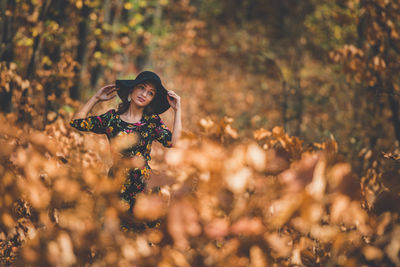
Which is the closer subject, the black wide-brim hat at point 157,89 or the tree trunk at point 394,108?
the black wide-brim hat at point 157,89

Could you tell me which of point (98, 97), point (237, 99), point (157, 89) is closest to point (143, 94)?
point (157, 89)

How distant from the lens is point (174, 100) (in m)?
2.44

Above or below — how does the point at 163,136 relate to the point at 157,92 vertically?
below

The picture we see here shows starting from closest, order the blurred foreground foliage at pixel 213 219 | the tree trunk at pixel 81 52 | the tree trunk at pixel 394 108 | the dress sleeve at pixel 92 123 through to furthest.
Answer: the blurred foreground foliage at pixel 213 219 < the dress sleeve at pixel 92 123 < the tree trunk at pixel 394 108 < the tree trunk at pixel 81 52

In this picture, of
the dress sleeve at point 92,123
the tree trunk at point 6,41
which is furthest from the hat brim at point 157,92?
the tree trunk at point 6,41

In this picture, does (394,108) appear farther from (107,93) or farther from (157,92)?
(107,93)

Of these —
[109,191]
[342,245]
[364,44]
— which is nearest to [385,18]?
[364,44]

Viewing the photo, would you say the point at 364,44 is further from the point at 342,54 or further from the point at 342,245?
the point at 342,245

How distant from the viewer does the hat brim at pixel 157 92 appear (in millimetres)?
2355

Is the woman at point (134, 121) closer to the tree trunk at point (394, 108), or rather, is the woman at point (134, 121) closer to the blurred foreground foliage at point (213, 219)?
the blurred foreground foliage at point (213, 219)

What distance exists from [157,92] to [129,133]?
0.39 m

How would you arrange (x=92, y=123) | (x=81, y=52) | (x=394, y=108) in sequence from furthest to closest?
(x=81, y=52)
(x=394, y=108)
(x=92, y=123)

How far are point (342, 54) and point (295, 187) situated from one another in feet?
7.39

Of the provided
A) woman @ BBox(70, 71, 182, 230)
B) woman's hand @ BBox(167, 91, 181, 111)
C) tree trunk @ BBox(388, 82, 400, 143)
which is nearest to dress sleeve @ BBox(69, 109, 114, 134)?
woman @ BBox(70, 71, 182, 230)
